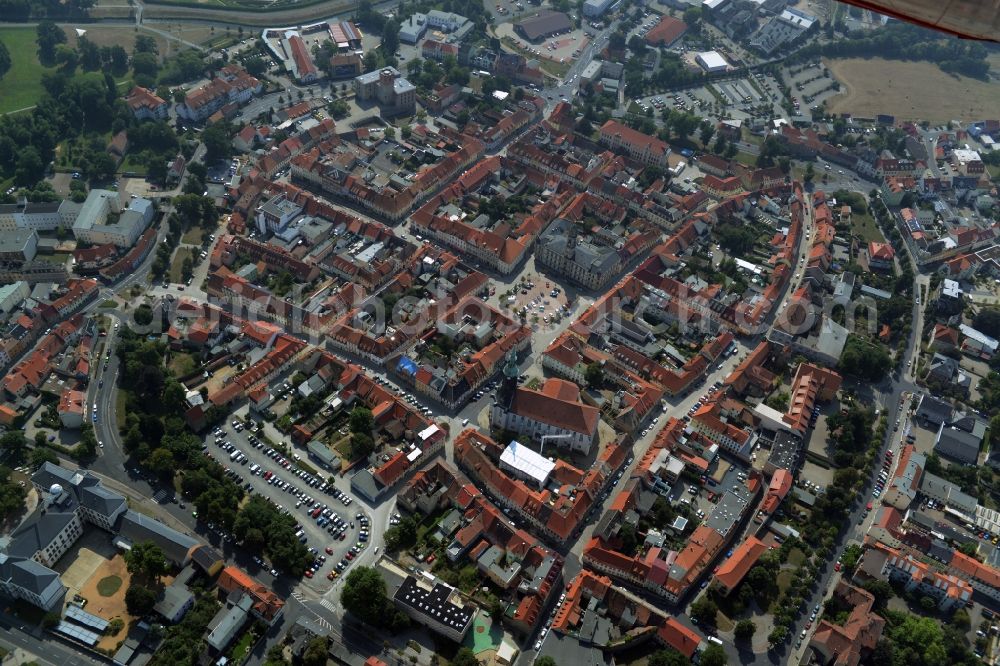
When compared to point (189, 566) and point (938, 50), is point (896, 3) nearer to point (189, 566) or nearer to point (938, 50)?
point (189, 566)

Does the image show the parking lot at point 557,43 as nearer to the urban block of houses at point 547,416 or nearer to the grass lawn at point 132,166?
the grass lawn at point 132,166

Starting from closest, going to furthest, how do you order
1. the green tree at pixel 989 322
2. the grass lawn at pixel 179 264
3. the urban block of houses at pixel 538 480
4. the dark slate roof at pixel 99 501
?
1. the dark slate roof at pixel 99 501
2. the urban block of houses at pixel 538 480
3. the grass lawn at pixel 179 264
4. the green tree at pixel 989 322

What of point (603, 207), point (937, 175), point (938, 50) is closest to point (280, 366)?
point (603, 207)

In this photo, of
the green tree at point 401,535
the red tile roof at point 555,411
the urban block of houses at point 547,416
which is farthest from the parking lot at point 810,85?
the green tree at point 401,535

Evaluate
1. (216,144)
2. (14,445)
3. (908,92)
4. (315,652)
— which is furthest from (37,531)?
(908,92)

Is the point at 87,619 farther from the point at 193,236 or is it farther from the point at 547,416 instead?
the point at 193,236

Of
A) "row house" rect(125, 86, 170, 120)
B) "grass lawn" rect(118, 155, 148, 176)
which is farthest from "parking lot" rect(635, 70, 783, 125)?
"grass lawn" rect(118, 155, 148, 176)

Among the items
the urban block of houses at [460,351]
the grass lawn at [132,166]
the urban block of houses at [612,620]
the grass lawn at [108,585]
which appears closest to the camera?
the urban block of houses at [612,620]

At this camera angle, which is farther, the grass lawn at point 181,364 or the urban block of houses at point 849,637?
the grass lawn at point 181,364
